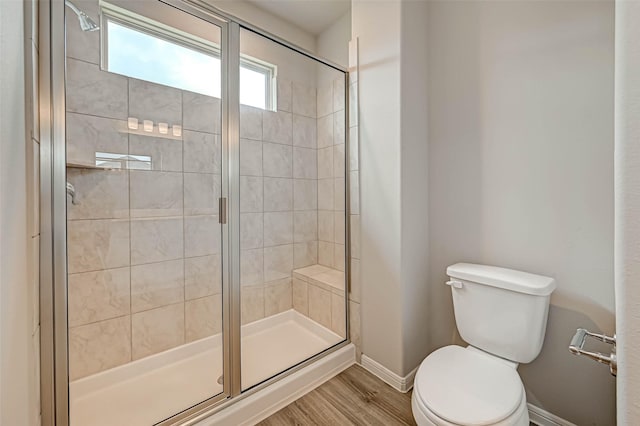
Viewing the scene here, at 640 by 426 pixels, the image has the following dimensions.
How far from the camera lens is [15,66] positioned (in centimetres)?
64

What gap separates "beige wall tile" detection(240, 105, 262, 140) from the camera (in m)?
1.92

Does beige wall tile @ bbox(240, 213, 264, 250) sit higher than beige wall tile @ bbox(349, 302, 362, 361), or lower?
higher

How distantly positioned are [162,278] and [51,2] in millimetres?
1473

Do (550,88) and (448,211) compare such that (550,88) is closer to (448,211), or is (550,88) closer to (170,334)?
(448,211)

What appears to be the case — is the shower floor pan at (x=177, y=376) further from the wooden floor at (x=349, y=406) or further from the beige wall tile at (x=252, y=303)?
the wooden floor at (x=349, y=406)

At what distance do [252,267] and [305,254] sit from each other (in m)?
0.48

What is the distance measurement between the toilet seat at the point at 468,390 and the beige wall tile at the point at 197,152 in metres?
1.60

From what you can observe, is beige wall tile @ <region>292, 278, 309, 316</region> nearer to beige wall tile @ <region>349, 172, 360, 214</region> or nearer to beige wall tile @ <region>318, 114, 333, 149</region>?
beige wall tile @ <region>349, 172, 360, 214</region>

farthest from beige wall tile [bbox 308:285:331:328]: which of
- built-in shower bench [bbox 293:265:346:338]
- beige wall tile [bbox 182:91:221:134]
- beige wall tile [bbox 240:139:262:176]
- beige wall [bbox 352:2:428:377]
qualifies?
beige wall tile [bbox 182:91:221:134]

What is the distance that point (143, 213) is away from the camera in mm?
1746

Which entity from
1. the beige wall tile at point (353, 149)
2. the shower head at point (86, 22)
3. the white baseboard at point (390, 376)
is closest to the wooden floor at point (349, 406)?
the white baseboard at point (390, 376)

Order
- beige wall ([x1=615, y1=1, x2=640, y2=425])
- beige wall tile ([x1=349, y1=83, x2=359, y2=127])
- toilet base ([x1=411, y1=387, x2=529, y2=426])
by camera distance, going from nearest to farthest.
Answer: beige wall ([x1=615, y1=1, x2=640, y2=425]) < toilet base ([x1=411, y1=387, x2=529, y2=426]) < beige wall tile ([x1=349, y1=83, x2=359, y2=127])

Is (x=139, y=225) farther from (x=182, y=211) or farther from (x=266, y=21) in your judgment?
(x=266, y=21)

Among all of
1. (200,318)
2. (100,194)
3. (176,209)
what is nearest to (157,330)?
(200,318)
